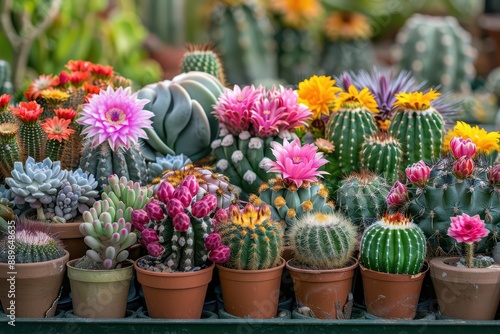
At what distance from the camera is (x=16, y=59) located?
5.66 meters

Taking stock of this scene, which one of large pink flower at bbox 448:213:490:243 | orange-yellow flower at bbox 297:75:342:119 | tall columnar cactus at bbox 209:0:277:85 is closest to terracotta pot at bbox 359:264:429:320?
large pink flower at bbox 448:213:490:243

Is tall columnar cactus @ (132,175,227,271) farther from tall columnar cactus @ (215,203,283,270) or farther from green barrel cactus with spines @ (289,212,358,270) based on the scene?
green barrel cactus with spines @ (289,212,358,270)

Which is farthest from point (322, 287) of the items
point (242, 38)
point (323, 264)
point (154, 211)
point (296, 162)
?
point (242, 38)

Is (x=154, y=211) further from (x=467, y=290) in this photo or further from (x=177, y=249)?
(x=467, y=290)

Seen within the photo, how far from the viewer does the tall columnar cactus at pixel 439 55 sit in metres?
6.75

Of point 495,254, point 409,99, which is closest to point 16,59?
point 409,99

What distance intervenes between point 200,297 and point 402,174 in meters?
0.85

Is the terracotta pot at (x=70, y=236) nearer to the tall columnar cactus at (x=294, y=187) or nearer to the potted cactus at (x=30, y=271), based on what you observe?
the potted cactus at (x=30, y=271)

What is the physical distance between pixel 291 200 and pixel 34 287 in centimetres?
82

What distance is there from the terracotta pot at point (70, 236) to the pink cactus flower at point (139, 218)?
11.1 inches

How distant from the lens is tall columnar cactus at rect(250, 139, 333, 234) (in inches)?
92.4

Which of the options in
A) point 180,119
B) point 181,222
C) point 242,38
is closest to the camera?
point 181,222

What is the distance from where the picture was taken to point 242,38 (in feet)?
24.8

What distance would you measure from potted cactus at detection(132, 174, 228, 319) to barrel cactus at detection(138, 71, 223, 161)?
599mm
